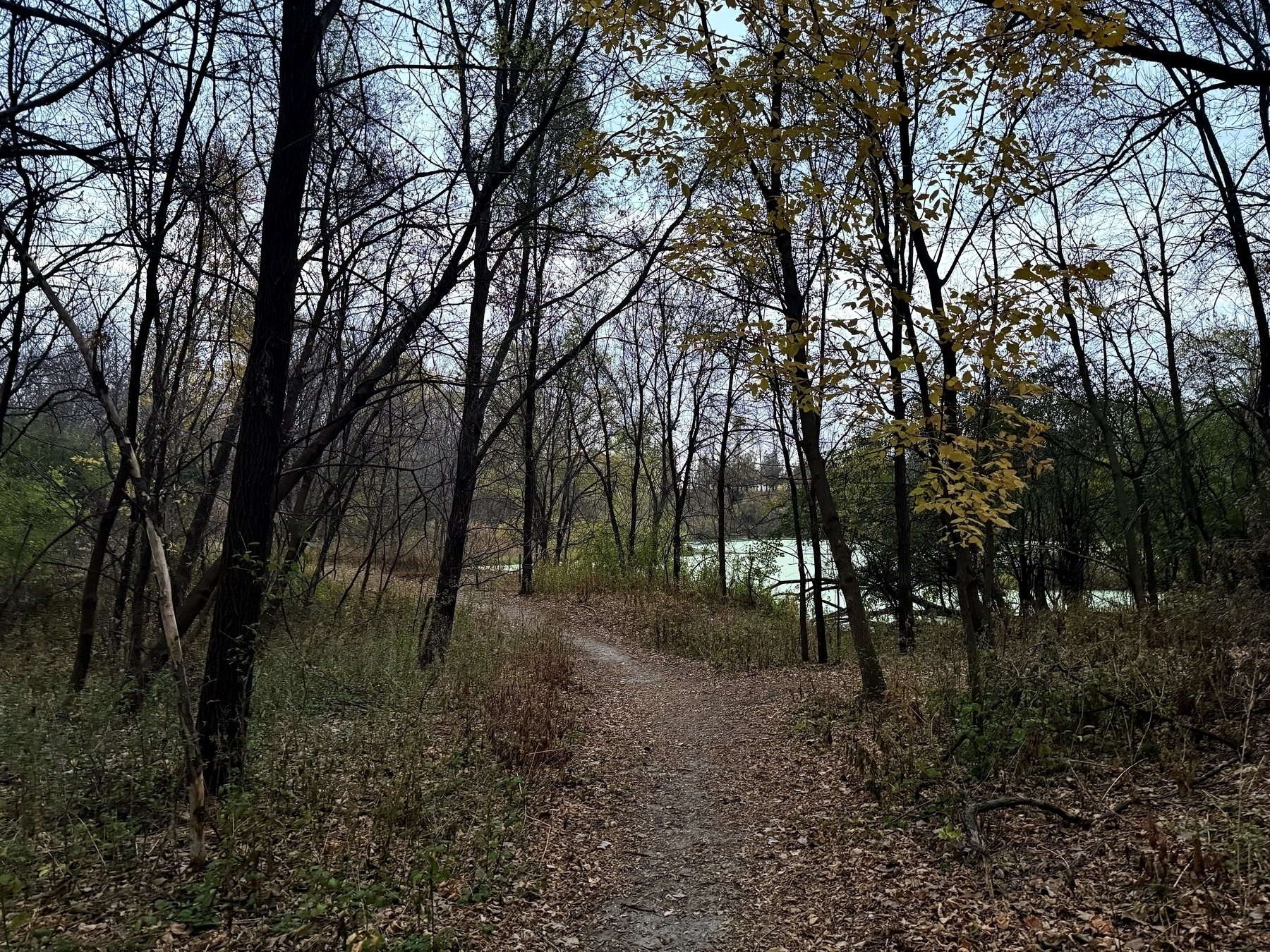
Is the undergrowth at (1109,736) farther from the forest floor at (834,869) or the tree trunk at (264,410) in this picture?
the tree trunk at (264,410)

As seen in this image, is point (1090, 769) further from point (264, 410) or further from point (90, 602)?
point (90, 602)

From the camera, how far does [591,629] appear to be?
1388 cm

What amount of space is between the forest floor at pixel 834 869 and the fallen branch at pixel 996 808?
63 mm

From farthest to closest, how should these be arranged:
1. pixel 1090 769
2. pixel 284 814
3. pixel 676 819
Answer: pixel 676 819, pixel 1090 769, pixel 284 814

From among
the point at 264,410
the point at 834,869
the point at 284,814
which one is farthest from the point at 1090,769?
the point at 264,410

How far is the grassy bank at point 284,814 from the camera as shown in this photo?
3.20m

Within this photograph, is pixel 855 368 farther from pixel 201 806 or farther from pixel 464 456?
pixel 464 456

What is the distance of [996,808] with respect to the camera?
4203 millimetres

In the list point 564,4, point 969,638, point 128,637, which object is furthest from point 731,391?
point 128,637

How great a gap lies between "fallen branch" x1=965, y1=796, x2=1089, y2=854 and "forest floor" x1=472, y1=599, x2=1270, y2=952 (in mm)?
63

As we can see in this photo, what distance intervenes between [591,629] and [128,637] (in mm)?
8228

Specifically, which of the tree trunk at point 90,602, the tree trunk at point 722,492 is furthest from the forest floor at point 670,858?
the tree trunk at point 722,492

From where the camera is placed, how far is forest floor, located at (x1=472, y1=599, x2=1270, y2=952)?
305 centimetres

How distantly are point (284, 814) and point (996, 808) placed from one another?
4433 mm
